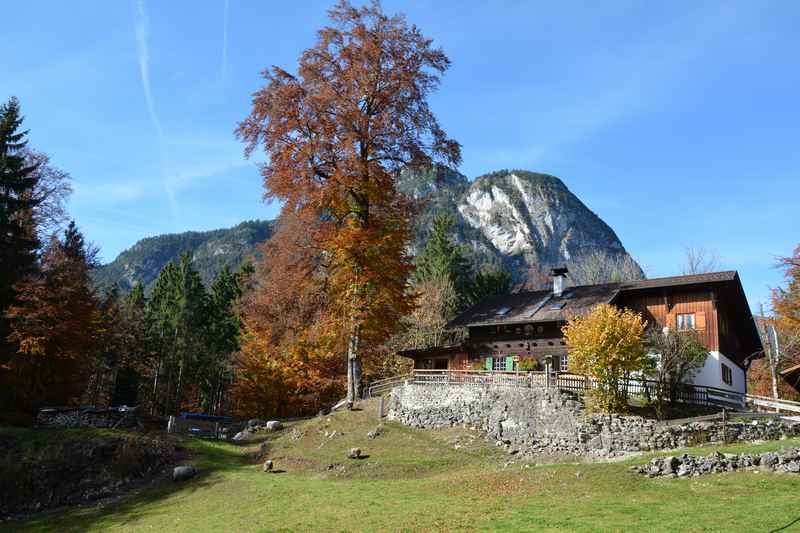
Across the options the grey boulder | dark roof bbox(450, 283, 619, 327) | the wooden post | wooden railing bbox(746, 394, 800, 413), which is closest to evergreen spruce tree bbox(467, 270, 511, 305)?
dark roof bbox(450, 283, 619, 327)

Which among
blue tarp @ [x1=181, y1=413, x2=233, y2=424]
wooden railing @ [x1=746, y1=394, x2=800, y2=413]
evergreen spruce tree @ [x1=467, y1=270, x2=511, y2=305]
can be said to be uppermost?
evergreen spruce tree @ [x1=467, y1=270, x2=511, y2=305]

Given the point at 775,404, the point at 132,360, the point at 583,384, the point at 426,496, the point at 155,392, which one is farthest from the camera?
the point at 132,360

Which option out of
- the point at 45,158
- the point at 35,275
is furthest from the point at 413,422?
the point at 45,158

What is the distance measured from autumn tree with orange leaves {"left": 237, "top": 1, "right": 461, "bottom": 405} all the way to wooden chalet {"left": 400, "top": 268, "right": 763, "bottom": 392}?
25.6 feet

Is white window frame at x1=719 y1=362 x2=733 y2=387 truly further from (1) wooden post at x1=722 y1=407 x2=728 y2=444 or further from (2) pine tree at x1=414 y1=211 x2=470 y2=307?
(2) pine tree at x1=414 y1=211 x2=470 y2=307

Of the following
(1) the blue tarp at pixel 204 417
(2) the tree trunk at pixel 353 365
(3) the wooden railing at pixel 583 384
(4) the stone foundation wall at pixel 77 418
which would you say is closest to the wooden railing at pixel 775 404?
(3) the wooden railing at pixel 583 384

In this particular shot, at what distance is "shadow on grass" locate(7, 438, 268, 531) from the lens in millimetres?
21422

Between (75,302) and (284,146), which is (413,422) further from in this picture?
(75,302)

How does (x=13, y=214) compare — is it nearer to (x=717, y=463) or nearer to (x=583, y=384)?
(x=583, y=384)

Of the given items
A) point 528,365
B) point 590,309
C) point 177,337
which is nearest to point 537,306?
point 590,309

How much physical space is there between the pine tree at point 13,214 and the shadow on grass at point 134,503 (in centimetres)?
1363

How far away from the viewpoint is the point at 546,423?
26281 mm

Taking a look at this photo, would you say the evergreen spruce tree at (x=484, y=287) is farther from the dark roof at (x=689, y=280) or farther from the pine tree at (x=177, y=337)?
the dark roof at (x=689, y=280)

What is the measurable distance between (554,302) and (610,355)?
1258 centimetres
